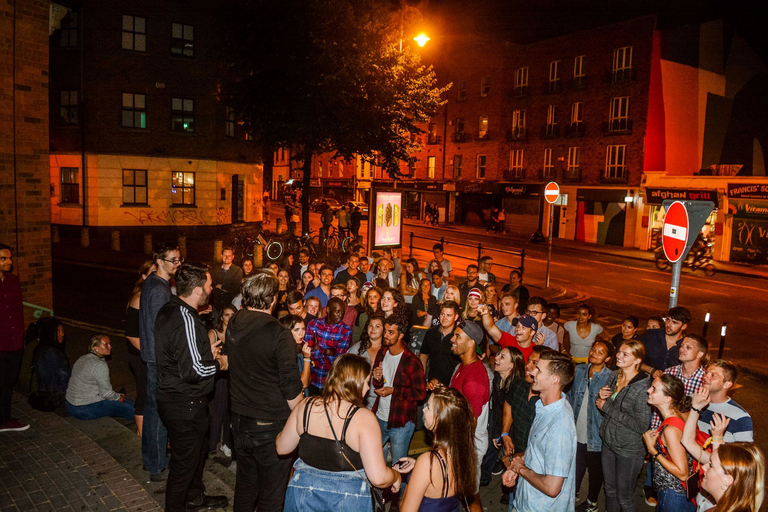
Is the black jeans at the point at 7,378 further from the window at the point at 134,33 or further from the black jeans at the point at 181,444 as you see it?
the window at the point at 134,33

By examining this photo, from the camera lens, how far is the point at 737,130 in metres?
32.8

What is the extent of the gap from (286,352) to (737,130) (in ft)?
126

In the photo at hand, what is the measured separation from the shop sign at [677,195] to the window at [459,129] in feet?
60.5

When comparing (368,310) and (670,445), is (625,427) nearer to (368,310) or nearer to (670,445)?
(670,445)

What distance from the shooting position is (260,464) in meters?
4.06

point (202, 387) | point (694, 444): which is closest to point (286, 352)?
point (202, 387)

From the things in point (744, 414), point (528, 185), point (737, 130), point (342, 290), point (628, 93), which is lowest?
point (744, 414)

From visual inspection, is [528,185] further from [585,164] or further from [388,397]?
[388,397]

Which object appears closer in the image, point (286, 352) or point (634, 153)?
point (286, 352)

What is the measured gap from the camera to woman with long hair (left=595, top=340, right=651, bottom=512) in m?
4.48

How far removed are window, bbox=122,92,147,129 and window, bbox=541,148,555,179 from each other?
28159mm

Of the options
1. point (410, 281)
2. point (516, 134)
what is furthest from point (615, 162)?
point (410, 281)

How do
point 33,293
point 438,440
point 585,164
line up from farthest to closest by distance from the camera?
point 585,164 < point 33,293 < point 438,440

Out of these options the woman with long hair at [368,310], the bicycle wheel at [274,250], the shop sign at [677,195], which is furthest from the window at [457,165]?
the woman with long hair at [368,310]
